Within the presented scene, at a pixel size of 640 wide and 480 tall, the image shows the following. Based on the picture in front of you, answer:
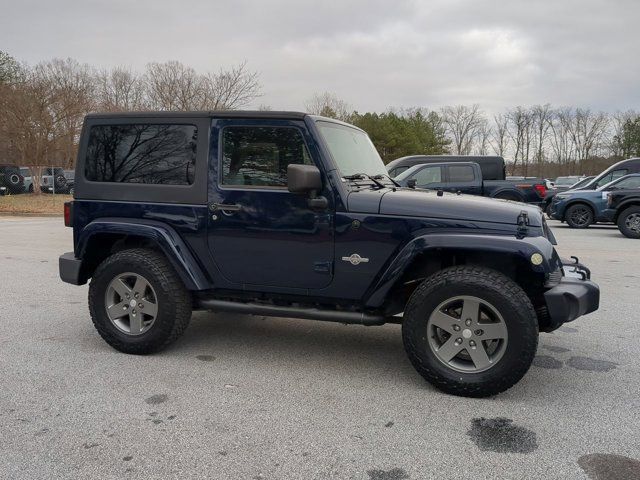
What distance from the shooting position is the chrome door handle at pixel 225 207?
385 cm

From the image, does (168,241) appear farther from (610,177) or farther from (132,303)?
(610,177)

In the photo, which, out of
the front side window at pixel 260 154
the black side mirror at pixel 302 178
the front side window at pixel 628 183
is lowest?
the black side mirror at pixel 302 178

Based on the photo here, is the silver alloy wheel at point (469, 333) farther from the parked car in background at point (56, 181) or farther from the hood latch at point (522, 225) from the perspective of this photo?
the parked car in background at point (56, 181)

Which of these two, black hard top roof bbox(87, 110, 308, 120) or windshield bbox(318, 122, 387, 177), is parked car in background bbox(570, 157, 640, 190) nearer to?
windshield bbox(318, 122, 387, 177)

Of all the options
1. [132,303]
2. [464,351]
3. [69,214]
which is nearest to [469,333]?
[464,351]

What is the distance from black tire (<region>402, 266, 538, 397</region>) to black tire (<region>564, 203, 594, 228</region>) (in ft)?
42.1

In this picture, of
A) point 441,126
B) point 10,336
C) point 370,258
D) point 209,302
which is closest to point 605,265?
point 370,258

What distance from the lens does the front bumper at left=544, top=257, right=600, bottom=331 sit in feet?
10.8

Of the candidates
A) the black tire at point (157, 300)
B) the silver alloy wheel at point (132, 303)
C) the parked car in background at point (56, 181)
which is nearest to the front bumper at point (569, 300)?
the black tire at point (157, 300)

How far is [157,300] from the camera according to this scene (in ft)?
13.2

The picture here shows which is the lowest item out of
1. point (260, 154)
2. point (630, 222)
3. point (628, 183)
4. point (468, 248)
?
point (630, 222)

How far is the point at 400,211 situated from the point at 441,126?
77471 mm

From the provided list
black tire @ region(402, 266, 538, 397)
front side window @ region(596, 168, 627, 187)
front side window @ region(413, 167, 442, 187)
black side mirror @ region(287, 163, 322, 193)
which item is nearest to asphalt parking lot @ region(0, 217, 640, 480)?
black tire @ region(402, 266, 538, 397)

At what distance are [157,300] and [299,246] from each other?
4.00 feet
